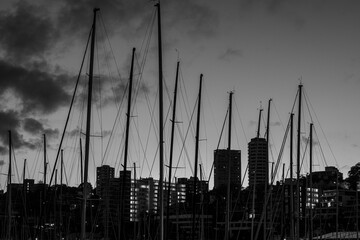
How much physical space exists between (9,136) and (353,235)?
45.0 metres

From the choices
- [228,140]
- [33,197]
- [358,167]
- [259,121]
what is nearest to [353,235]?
[259,121]

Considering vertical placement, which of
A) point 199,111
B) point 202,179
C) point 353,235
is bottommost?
point 353,235

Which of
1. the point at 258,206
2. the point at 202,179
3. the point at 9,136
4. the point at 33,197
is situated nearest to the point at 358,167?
the point at 258,206

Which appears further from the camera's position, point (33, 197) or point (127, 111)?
point (33, 197)

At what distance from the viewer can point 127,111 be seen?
35438 mm

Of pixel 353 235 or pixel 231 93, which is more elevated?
pixel 231 93

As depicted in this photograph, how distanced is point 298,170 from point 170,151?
1224 centimetres

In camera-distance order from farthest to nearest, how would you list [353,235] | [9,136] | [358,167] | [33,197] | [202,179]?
[358,167], [33,197], [353,235], [202,179], [9,136]

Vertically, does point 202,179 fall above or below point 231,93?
below

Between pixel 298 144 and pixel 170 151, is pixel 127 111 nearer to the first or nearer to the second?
pixel 170 151

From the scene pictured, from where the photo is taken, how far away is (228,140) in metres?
43.0

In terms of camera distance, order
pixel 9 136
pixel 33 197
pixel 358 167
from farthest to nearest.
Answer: pixel 358 167, pixel 33 197, pixel 9 136

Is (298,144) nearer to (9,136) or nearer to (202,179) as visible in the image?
(202,179)

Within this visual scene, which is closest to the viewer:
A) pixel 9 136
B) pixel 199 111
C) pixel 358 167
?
pixel 199 111
